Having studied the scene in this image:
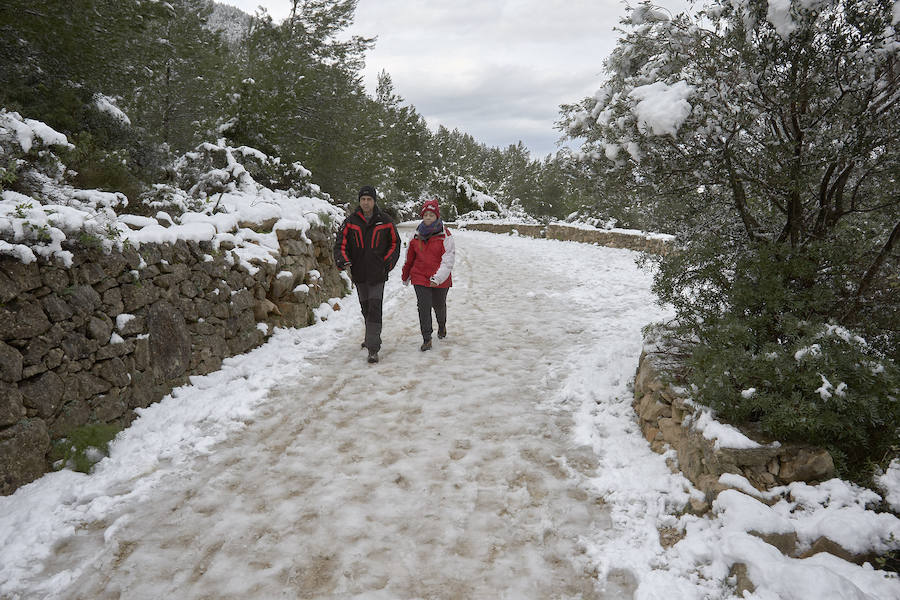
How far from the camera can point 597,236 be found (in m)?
19.6

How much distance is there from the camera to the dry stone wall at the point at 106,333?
3395 mm

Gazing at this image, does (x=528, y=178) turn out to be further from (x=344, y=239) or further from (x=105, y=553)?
(x=105, y=553)

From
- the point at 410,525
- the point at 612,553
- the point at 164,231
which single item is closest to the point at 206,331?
the point at 164,231

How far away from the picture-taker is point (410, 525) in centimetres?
321

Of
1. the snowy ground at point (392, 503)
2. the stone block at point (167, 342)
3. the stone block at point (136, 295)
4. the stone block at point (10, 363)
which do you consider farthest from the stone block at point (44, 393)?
the stone block at point (167, 342)

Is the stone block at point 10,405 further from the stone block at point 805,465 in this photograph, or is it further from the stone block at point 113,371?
the stone block at point 805,465

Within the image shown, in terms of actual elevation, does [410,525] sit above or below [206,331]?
below

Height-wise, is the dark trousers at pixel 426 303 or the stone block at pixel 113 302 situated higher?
the stone block at pixel 113 302

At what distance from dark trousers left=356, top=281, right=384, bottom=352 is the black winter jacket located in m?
0.10

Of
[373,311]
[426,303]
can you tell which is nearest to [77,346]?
[373,311]

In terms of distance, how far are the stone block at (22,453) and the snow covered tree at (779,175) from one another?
486cm

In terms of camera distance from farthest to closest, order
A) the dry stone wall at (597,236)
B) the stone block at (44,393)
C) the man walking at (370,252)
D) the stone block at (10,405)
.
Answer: the dry stone wall at (597,236) → the man walking at (370,252) → the stone block at (44,393) → the stone block at (10,405)

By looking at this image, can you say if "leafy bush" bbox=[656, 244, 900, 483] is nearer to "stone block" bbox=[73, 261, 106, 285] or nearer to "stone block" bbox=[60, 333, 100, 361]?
"stone block" bbox=[60, 333, 100, 361]

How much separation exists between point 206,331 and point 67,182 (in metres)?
2.28
